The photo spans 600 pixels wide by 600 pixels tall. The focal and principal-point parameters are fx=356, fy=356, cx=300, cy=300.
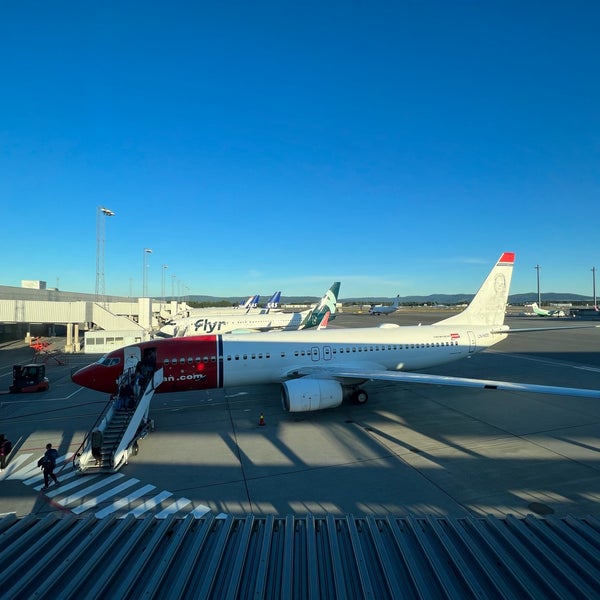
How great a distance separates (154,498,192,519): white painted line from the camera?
33.7 ft

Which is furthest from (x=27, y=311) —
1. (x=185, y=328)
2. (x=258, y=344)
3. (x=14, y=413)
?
(x=258, y=344)

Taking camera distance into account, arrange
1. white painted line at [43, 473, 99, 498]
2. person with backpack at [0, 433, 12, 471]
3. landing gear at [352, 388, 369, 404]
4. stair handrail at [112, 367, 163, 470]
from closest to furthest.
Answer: white painted line at [43, 473, 99, 498]
stair handrail at [112, 367, 163, 470]
person with backpack at [0, 433, 12, 471]
landing gear at [352, 388, 369, 404]

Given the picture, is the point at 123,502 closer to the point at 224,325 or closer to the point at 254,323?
the point at 224,325

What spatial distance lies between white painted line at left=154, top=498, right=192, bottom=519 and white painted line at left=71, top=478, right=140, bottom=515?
2062 millimetres

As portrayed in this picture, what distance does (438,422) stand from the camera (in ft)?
57.4

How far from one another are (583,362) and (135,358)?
36822 mm

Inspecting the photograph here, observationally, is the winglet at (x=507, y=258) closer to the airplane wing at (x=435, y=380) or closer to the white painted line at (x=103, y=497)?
the airplane wing at (x=435, y=380)

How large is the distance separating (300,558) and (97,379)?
55.6ft

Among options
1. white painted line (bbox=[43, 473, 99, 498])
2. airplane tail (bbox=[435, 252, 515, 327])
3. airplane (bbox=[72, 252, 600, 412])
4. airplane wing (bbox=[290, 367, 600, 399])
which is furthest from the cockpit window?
airplane tail (bbox=[435, 252, 515, 327])

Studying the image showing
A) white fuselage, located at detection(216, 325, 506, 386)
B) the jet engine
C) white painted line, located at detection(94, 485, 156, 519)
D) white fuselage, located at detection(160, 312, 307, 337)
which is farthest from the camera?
white fuselage, located at detection(160, 312, 307, 337)

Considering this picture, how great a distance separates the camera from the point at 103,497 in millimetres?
11312

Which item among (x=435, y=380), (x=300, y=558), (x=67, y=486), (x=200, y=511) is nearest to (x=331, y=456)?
(x=200, y=511)

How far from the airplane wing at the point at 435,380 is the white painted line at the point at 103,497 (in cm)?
968

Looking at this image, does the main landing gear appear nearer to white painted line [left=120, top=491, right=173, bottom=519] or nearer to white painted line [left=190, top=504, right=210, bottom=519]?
white painted line [left=190, top=504, right=210, bottom=519]
